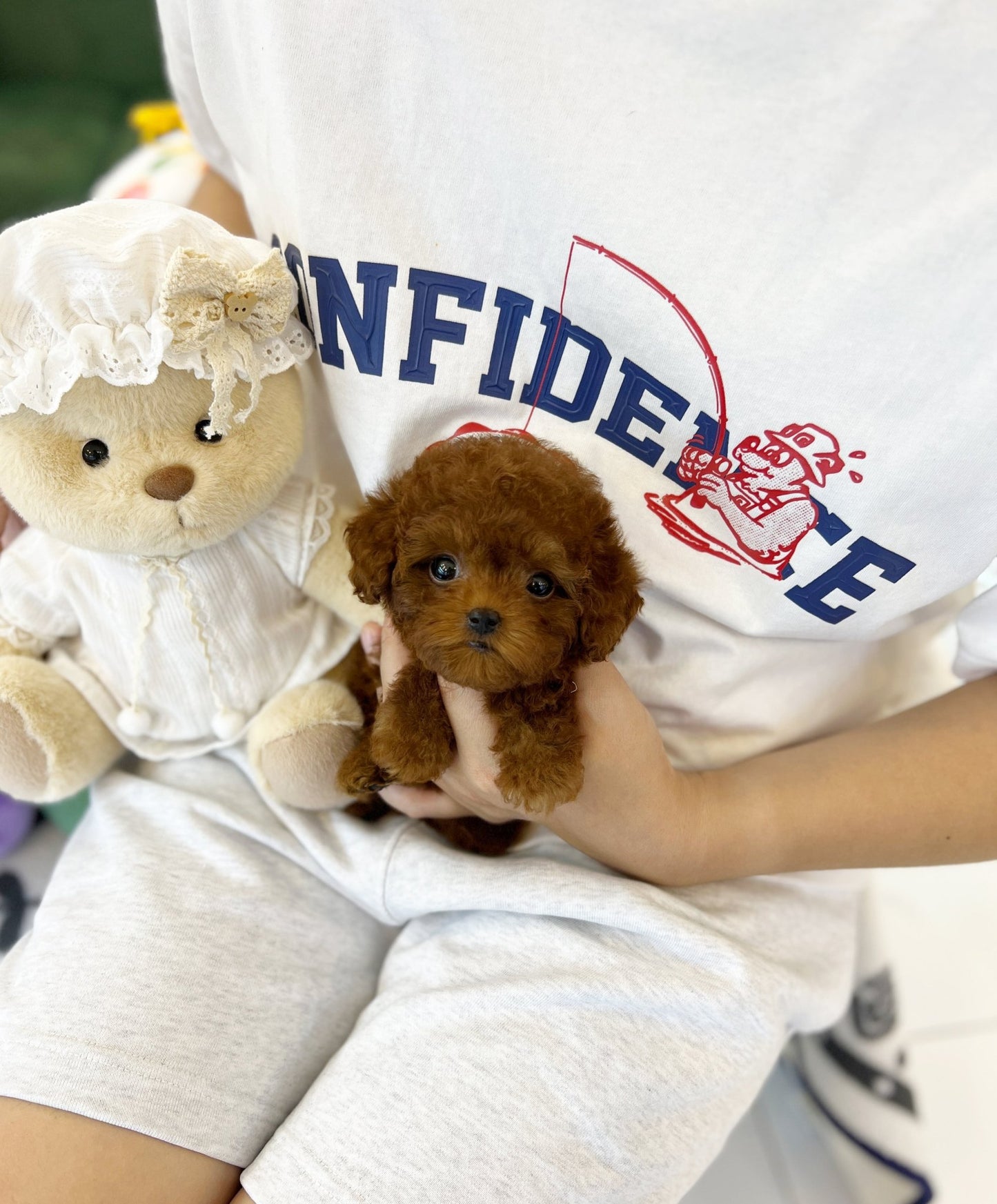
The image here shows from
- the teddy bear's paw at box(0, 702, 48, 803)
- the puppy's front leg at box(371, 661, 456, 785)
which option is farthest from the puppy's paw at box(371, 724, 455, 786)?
the teddy bear's paw at box(0, 702, 48, 803)

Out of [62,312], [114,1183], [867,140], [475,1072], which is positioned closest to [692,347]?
[867,140]

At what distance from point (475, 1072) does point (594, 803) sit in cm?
22

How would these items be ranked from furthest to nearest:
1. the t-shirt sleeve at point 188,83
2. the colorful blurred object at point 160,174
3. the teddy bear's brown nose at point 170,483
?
the colorful blurred object at point 160,174 → the t-shirt sleeve at point 188,83 → the teddy bear's brown nose at point 170,483

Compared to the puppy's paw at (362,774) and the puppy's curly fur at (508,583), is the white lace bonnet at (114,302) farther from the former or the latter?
the puppy's paw at (362,774)

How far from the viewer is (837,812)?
71 cm

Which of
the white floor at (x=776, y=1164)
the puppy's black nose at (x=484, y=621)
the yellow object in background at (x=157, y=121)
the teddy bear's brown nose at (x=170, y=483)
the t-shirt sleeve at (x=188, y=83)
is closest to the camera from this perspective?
the puppy's black nose at (x=484, y=621)

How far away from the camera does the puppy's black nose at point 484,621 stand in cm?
52

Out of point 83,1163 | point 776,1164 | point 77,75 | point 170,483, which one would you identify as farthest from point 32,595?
point 77,75

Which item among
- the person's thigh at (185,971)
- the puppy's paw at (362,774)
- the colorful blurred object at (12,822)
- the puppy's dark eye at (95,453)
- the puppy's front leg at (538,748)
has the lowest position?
the colorful blurred object at (12,822)

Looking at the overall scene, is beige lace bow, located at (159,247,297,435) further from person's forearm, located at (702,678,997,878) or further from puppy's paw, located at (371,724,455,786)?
person's forearm, located at (702,678,997,878)

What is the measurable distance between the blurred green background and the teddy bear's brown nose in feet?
4.50

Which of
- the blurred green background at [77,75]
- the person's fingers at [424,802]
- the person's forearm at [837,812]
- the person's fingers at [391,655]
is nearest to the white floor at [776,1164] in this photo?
the person's forearm at [837,812]

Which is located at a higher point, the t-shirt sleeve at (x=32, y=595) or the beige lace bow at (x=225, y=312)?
the beige lace bow at (x=225, y=312)

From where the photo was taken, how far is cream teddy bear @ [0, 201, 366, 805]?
58cm
